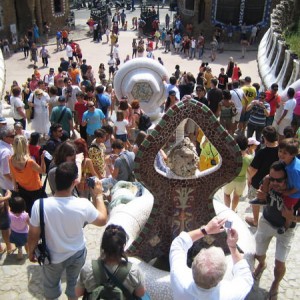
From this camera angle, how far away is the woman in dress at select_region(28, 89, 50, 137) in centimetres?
926

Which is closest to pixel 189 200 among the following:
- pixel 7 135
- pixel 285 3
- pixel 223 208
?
pixel 223 208

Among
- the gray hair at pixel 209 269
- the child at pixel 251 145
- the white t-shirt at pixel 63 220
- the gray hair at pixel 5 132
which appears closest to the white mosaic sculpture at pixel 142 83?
the child at pixel 251 145

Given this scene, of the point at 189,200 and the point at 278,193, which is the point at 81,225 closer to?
the point at 189,200

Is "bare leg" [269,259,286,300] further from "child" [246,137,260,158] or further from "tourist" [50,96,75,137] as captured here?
"tourist" [50,96,75,137]

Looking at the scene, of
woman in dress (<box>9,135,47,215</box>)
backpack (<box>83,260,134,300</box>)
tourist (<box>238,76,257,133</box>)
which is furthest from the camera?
tourist (<box>238,76,257,133</box>)

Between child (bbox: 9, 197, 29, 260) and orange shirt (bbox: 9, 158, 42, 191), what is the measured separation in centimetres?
40

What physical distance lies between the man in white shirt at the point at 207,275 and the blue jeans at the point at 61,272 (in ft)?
4.06

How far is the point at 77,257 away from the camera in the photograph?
427cm

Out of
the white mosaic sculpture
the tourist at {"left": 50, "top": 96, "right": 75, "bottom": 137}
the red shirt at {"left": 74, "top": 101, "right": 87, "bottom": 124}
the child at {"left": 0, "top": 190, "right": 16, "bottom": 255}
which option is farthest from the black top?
the white mosaic sculpture

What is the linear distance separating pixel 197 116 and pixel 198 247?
1449mm

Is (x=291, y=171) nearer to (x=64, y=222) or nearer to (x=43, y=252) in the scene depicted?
(x=64, y=222)

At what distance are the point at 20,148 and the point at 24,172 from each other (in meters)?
0.37

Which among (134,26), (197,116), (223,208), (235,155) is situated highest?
(197,116)

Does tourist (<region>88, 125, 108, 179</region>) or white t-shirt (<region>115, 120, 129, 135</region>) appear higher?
tourist (<region>88, 125, 108, 179</region>)
